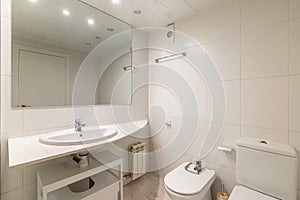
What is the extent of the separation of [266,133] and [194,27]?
1332 mm

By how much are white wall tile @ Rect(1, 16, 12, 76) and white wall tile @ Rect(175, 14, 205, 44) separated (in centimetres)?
168

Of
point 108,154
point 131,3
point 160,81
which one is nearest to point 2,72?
point 108,154

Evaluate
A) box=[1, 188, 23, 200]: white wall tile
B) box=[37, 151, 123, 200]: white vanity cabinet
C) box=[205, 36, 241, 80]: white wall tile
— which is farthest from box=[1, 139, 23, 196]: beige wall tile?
box=[205, 36, 241, 80]: white wall tile

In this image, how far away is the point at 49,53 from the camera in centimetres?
140

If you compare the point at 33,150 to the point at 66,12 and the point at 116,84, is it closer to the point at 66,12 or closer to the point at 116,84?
the point at 116,84

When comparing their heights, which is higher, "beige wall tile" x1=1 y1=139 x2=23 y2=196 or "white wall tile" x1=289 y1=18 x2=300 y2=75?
"white wall tile" x1=289 y1=18 x2=300 y2=75

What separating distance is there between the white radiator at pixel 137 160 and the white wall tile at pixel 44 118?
37.1 inches

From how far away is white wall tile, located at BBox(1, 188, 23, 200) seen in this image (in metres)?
1.15

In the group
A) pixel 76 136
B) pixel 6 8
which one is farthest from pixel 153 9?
pixel 76 136

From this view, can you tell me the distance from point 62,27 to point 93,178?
1483 mm

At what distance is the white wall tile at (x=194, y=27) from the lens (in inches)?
67.7

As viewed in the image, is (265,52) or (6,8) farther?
(265,52)

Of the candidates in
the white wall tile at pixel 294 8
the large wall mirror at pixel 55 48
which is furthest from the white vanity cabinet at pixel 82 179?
the white wall tile at pixel 294 8

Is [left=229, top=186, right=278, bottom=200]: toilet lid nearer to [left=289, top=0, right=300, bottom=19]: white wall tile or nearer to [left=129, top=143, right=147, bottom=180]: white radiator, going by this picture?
[left=129, top=143, right=147, bottom=180]: white radiator
